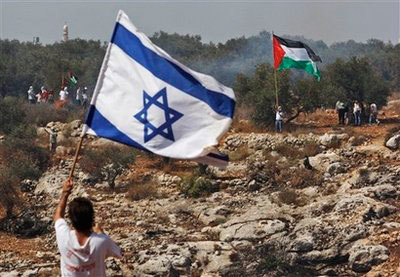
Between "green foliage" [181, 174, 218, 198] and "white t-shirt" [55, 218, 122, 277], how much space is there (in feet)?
58.9

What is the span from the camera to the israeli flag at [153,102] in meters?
6.91

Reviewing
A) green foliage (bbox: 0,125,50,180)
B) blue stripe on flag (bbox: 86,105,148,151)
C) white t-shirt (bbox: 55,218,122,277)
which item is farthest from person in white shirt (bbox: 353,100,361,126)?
white t-shirt (bbox: 55,218,122,277)

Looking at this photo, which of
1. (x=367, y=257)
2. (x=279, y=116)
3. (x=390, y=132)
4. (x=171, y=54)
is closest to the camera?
(x=367, y=257)

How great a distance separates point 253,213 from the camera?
21422 mm

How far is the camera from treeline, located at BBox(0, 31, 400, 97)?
141ft

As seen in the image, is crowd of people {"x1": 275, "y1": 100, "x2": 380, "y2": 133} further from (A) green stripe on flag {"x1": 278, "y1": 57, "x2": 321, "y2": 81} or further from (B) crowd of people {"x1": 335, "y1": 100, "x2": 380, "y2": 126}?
(A) green stripe on flag {"x1": 278, "y1": 57, "x2": 321, "y2": 81}

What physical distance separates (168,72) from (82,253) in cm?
196

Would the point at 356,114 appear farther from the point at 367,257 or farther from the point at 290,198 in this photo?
the point at 367,257

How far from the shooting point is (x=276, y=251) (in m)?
19.0

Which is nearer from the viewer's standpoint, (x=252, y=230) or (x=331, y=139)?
(x=252, y=230)

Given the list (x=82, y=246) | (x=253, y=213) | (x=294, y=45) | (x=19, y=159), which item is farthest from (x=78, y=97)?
(x=82, y=246)

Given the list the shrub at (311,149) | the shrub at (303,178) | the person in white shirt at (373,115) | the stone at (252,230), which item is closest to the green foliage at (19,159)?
the stone at (252,230)

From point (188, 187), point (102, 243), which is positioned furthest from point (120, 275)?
point (102, 243)

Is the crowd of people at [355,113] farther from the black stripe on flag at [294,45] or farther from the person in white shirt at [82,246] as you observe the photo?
the person in white shirt at [82,246]
